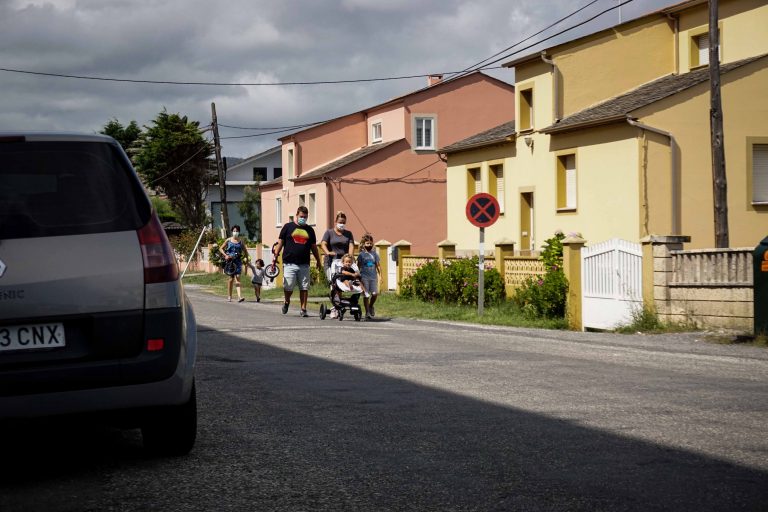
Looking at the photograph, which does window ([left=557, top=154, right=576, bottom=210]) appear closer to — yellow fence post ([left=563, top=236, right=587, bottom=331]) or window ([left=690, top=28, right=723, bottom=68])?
window ([left=690, top=28, right=723, bottom=68])

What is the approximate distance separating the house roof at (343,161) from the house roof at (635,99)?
1644cm

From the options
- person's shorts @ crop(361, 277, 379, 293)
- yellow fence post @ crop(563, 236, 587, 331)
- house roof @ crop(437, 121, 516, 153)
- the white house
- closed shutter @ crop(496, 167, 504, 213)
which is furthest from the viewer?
the white house

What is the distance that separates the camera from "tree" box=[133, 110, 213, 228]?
70312 millimetres

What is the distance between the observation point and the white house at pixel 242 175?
8300cm

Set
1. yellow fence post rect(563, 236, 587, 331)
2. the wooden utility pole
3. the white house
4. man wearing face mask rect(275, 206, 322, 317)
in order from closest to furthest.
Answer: yellow fence post rect(563, 236, 587, 331) → man wearing face mask rect(275, 206, 322, 317) → the wooden utility pole → the white house

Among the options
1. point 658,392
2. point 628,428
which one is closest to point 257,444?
point 628,428

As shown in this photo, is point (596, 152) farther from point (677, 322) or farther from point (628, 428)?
point (628, 428)

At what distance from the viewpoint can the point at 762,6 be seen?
2923 centimetres

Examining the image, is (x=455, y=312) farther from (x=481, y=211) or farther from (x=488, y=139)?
(x=488, y=139)

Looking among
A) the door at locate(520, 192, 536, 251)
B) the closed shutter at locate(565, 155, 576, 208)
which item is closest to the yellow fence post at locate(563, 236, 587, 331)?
the closed shutter at locate(565, 155, 576, 208)

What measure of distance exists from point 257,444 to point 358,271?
13.6 metres

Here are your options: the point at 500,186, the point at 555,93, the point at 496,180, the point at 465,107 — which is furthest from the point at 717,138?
the point at 465,107

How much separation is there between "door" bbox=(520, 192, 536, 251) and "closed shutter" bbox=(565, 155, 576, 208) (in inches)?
91.0

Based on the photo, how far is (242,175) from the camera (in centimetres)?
8394
